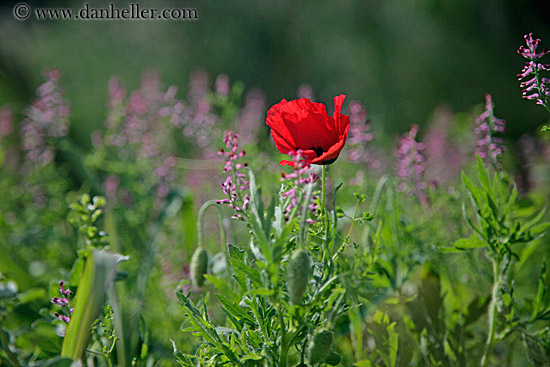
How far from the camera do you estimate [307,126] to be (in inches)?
23.0

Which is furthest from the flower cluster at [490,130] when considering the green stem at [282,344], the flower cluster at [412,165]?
the green stem at [282,344]

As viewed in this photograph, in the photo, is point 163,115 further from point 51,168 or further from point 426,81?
point 426,81

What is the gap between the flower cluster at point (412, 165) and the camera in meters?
0.95

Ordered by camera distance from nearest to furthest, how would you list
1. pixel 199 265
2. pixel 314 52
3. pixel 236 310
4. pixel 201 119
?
pixel 236 310
pixel 199 265
pixel 201 119
pixel 314 52

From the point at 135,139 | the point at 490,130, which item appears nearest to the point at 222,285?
the point at 490,130

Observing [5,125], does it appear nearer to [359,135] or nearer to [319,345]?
[359,135]

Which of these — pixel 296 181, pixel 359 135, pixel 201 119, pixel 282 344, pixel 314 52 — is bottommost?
pixel 282 344

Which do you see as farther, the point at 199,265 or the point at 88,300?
the point at 199,265

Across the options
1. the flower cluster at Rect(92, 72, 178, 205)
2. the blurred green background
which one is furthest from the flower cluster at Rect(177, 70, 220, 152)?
the blurred green background

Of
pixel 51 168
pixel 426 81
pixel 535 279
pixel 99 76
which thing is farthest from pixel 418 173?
pixel 99 76

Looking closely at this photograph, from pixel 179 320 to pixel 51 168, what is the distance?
570mm

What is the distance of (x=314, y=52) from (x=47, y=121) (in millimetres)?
2300

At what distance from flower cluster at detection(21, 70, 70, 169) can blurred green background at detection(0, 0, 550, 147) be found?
1565 millimetres

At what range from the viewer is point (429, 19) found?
A: 9.88 ft
